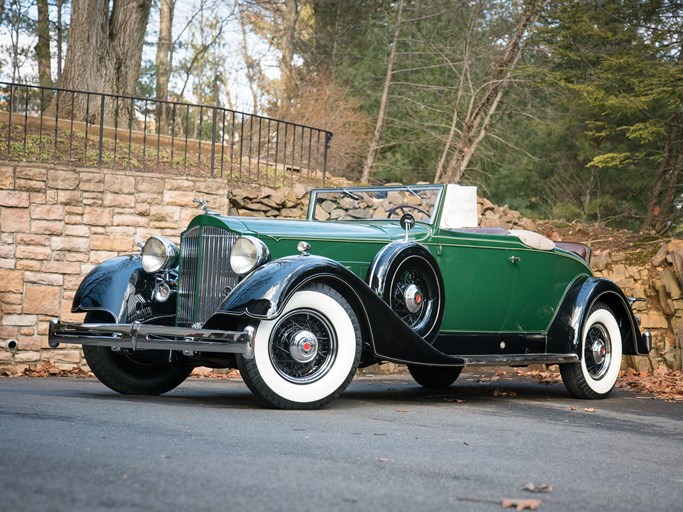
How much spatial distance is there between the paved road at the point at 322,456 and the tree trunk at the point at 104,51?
865cm

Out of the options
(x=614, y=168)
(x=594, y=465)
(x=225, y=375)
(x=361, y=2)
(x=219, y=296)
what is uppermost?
(x=361, y=2)

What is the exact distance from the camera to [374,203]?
777cm

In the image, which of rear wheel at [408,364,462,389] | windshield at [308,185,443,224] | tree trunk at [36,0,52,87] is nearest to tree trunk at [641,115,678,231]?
rear wheel at [408,364,462,389]

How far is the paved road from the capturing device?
308 cm

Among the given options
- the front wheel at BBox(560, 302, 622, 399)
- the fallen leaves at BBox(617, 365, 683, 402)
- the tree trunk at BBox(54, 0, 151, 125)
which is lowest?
the fallen leaves at BBox(617, 365, 683, 402)

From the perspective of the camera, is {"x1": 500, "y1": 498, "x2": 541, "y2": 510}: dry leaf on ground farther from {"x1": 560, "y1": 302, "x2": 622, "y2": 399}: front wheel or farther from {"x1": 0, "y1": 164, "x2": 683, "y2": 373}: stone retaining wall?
{"x1": 0, "y1": 164, "x2": 683, "y2": 373}: stone retaining wall

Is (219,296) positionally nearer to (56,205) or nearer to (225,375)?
(225,375)

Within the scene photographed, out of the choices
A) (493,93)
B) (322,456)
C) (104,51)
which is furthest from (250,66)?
(322,456)

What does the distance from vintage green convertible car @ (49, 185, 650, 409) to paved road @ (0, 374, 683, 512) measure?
1.15ft

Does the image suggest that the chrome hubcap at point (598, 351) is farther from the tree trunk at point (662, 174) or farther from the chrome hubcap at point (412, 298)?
the tree trunk at point (662, 174)

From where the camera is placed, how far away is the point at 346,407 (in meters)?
6.14

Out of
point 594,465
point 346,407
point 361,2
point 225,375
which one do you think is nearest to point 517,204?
Answer: point 361,2

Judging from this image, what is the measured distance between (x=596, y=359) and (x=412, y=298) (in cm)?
229

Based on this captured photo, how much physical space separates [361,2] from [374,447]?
21.4m
